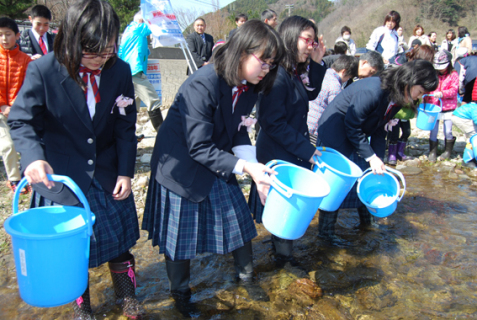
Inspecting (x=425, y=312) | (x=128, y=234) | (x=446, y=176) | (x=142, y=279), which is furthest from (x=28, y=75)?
(x=446, y=176)

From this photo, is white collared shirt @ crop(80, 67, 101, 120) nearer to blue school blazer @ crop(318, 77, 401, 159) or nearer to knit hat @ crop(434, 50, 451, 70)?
blue school blazer @ crop(318, 77, 401, 159)

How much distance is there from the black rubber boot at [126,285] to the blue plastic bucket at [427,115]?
15.8 ft

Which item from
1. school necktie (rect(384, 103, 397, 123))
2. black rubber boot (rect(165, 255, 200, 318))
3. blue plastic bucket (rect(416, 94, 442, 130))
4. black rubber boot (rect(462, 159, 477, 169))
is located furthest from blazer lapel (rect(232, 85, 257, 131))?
black rubber boot (rect(462, 159, 477, 169))

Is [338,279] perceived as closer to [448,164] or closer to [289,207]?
[289,207]

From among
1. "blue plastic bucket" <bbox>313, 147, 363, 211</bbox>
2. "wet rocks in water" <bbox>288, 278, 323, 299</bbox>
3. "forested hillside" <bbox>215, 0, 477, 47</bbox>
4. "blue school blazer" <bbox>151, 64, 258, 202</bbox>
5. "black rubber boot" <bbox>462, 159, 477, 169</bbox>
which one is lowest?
"wet rocks in water" <bbox>288, 278, 323, 299</bbox>

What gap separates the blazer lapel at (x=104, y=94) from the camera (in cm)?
184

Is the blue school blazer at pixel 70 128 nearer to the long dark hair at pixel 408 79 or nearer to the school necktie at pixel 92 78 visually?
the school necktie at pixel 92 78

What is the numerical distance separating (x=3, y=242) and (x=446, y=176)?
5552 mm

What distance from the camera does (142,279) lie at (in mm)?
2670

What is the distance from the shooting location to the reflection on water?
233cm

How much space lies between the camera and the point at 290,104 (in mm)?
2479

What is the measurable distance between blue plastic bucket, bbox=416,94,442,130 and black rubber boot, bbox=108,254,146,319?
483 cm

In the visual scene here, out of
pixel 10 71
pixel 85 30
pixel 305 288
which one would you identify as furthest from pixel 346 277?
pixel 10 71

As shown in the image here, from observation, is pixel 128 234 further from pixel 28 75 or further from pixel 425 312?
pixel 425 312
